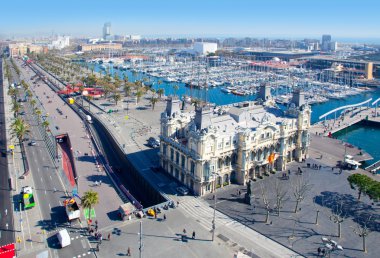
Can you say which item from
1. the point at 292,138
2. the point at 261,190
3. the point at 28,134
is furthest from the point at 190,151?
the point at 28,134

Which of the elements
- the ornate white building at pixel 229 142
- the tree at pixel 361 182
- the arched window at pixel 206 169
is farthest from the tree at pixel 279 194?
the arched window at pixel 206 169

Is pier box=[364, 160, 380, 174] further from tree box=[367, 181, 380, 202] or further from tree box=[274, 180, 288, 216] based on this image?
tree box=[274, 180, 288, 216]

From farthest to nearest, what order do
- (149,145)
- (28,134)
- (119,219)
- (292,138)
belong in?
(28,134) → (149,145) → (292,138) → (119,219)

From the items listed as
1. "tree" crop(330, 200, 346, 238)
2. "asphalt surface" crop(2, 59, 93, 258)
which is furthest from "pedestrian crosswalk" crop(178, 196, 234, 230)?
"asphalt surface" crop(2, 59, 93, 258)

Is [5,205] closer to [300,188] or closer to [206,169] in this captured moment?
[206,169]

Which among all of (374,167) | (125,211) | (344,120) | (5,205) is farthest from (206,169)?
(344,120)

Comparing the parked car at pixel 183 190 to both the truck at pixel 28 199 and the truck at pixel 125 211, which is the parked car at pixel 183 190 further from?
the truck at pixel 28 199

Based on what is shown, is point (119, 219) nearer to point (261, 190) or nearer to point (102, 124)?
point (261, 190)
